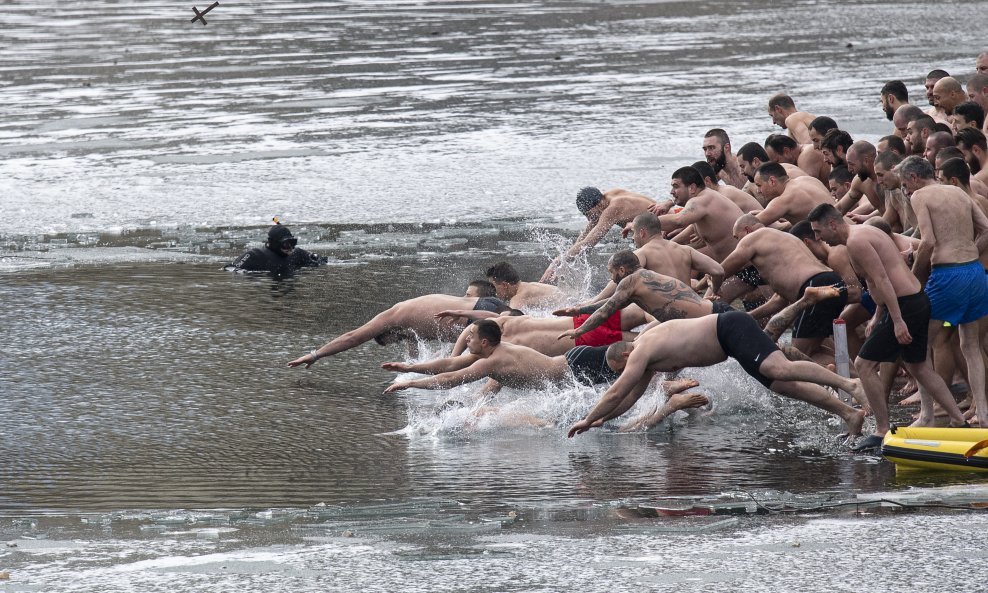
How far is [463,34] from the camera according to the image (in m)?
35.2

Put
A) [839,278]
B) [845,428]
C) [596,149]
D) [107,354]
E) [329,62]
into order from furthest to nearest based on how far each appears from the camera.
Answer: [329,62] < [596,149] < [107,354] < [839,278] < [845,428]

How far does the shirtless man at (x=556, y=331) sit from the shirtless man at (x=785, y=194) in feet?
6.08

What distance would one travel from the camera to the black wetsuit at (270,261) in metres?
14.4

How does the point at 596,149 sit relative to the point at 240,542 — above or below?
above

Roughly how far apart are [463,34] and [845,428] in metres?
27.2

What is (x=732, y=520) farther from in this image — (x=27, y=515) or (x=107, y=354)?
(x=107, y=354)

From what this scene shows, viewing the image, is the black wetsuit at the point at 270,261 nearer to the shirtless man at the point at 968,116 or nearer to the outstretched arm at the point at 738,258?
the outstretched arm at the point at 738,258

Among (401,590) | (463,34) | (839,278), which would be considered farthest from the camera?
(463,34)

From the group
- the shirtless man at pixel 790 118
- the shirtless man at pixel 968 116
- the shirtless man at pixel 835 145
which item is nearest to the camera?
the shirtless man at pixel 968 116

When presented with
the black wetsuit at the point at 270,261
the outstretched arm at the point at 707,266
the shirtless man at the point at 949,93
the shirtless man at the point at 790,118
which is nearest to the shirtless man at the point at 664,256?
the outstretched arm at the point at 707,266

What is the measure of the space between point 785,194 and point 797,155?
2.19 metres

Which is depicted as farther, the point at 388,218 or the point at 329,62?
the point at 329,62

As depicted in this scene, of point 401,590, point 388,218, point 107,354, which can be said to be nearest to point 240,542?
point 401,590

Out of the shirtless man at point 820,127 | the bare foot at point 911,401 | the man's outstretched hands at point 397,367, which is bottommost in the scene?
the bare foot at point 911,401
